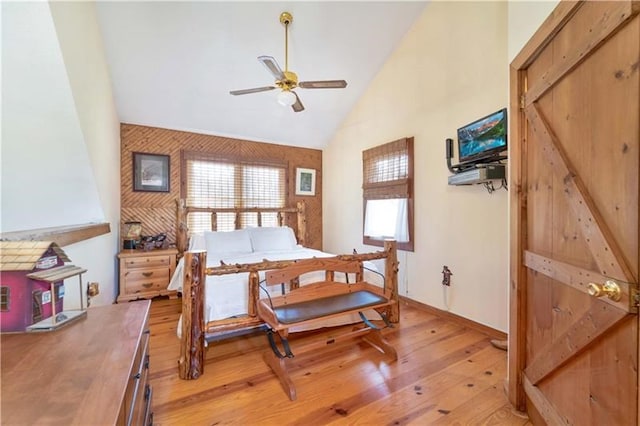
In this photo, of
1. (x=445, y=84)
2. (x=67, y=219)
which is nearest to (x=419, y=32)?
(x=445, y=84)

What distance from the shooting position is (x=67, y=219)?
2314mm

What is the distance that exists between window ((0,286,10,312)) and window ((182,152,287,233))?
3.64 metres

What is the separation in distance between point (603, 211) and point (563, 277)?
1.21ft

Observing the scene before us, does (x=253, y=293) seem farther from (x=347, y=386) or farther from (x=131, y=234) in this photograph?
(x=131, y=234)

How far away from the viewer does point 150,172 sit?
4082 millimetres

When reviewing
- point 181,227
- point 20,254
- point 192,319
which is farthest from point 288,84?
point 181,227

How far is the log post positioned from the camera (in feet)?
7.43

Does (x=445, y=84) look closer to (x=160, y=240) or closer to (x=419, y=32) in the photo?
(x=419, y=32)

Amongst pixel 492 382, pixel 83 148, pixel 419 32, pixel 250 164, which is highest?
pixel 419 32

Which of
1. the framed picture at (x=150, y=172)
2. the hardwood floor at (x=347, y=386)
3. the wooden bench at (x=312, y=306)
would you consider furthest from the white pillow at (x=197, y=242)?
the wooden bench at (x=312, y=306)

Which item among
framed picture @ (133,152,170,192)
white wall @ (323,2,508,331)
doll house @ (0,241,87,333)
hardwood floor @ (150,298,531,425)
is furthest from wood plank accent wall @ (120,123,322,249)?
doll house @ (0,241,87,333)

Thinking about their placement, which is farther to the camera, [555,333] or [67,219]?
[67,219]

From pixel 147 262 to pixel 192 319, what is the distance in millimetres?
2099

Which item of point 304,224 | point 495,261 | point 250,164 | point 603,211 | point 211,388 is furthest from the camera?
point 304,224
